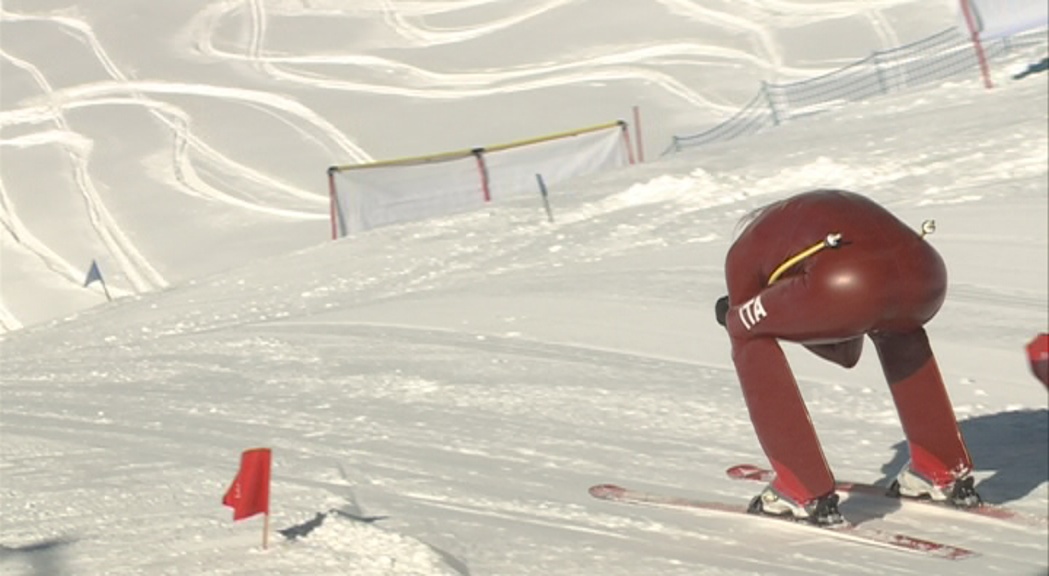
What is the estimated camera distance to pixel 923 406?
567cm

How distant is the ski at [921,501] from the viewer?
5.55m

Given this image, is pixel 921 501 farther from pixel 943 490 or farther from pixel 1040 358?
pixel 1040 358

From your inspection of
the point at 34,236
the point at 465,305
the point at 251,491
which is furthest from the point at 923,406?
the point at 34,236

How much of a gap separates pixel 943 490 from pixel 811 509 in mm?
495

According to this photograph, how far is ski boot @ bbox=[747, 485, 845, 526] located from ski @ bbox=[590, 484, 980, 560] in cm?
2

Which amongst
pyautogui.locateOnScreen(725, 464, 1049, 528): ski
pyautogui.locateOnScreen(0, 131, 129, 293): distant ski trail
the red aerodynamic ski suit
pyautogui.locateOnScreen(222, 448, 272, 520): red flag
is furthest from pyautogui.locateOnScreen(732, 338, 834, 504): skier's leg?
pyautogui.locateOnScreen(0, 131, 129, 293): distant ski trail

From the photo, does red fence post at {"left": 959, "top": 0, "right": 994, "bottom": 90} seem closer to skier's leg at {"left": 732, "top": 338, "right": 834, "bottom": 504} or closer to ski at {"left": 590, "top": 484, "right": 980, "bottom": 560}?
ski at {"left": 590, "top": 484, "right": 980, "bottom": 560}

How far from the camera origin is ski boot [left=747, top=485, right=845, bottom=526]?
553 centimetres

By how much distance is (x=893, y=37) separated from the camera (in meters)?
22.1

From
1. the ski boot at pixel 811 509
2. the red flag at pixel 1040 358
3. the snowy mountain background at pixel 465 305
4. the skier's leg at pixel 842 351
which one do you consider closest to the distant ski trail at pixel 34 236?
the snowy mountain background at pixel 465 305

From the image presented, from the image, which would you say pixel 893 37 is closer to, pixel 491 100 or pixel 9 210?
pixel 491 100

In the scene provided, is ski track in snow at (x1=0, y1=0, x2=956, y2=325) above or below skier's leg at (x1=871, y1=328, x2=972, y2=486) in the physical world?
above

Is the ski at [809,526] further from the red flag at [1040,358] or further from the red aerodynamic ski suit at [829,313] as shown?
the red flag at [1040,358]

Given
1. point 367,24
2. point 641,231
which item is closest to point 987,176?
point 641,231
